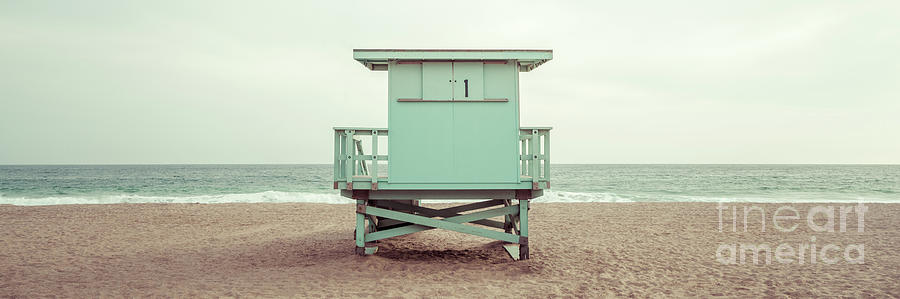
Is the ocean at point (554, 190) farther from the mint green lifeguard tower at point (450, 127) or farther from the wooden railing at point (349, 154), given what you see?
the wooden railing at point (349, 154)

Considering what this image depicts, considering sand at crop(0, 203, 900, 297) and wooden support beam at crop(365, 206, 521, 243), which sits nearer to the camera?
sand at crop(0, 203, 900, 297)

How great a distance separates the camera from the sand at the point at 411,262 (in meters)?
6.18

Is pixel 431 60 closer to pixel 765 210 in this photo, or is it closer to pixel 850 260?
pixel 850 260

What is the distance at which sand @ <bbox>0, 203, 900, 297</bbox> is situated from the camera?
6.18 m

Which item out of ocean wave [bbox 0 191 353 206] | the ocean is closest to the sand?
ocean wave [bbox 0 191 353 206]

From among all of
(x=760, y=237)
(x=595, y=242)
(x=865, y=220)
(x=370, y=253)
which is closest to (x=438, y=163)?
(x=370, y=253)

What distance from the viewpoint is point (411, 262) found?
A: 25.2ft

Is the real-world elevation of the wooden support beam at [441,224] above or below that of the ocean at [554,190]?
above

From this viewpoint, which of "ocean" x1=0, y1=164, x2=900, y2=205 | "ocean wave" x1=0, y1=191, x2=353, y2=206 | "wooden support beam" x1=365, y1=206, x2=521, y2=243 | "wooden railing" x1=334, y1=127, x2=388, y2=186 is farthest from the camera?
"ocean" x1=0, y1=164, x2=900, y2=205

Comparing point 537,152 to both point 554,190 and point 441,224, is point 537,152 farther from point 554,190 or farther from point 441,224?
point 554,190

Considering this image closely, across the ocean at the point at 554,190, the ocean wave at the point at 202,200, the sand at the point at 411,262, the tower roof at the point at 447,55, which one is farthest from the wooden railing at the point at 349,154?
the ocean at the point at 554,190

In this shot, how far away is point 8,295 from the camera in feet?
19.2

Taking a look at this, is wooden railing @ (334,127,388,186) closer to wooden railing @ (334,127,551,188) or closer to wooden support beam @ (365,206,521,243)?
wooden railing @ (334,127,551,188)

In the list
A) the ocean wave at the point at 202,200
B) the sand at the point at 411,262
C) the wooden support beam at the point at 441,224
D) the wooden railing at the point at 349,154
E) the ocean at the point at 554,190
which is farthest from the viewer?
the ocean at the point at 554,190
